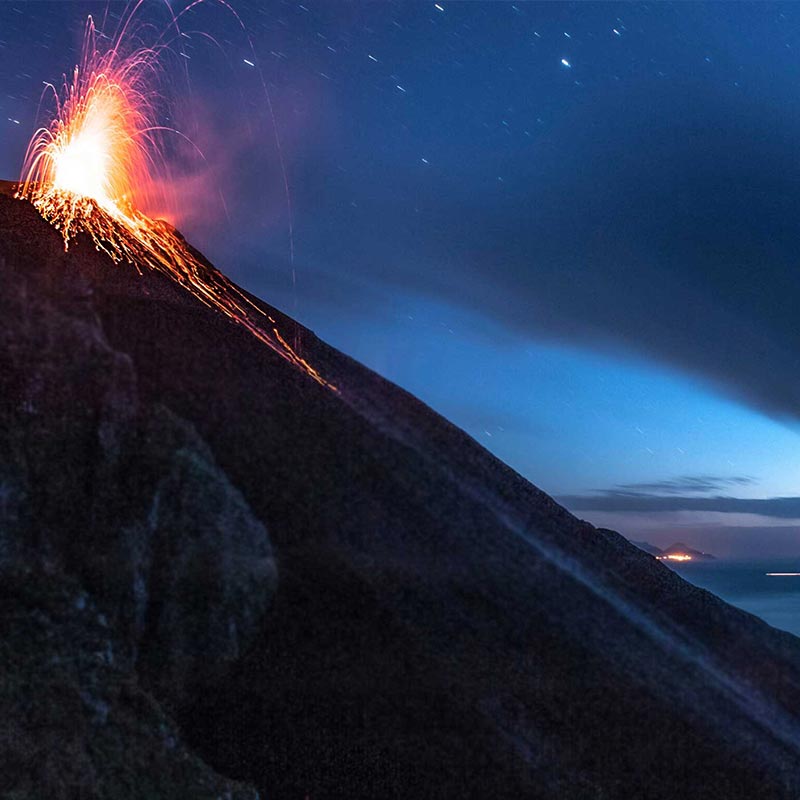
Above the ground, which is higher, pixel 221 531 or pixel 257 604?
pixel 221 531

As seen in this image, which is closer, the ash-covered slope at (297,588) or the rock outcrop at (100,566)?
the rock outcrop at (100,566)

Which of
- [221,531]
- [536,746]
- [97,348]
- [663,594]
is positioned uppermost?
[97,348]

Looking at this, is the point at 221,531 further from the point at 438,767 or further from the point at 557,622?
the point at 557,622

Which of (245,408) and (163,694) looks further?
(245,408)

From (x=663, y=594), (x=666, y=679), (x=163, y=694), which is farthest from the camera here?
(x=663, y=594)

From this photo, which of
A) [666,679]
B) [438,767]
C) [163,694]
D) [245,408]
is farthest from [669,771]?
[245,408]

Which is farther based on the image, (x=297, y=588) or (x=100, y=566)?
(x=297, y=588)

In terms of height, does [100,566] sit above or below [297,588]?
below

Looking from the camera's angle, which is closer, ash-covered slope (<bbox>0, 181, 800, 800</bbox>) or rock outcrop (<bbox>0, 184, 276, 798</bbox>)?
rock outcrop (<bbox>0, 184, 276, 798</bbox>)
